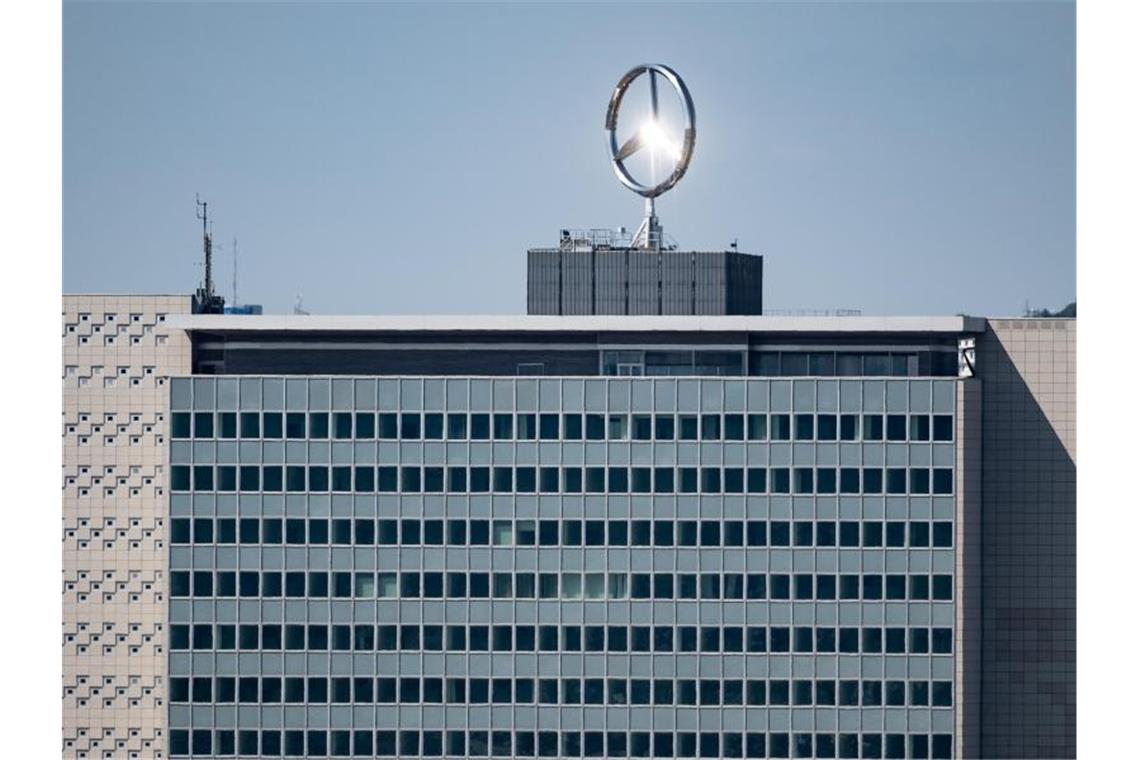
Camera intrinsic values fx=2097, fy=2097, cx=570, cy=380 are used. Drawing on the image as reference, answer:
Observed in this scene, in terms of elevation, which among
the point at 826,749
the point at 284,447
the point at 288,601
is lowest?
the point at 826,749

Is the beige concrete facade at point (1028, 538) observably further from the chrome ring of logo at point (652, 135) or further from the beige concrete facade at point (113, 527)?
the beige concrete facade at point (113, 527)

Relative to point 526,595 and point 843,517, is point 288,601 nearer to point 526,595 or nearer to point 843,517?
point 526,595

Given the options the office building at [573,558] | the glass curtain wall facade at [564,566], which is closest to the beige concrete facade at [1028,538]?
the office building at [573,558]

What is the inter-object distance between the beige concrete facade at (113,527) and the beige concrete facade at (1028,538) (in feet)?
137

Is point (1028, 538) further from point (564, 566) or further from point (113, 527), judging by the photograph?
point (113, 527)

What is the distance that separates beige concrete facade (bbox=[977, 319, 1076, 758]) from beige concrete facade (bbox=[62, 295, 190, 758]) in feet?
137

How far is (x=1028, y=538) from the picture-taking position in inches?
4183

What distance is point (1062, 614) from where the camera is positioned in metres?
106

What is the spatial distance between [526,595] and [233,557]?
14.3 m

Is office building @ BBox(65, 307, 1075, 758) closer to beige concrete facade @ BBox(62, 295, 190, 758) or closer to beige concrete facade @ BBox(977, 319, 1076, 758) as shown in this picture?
beige concrete facade @ BBox(62, 295, 190, 758)

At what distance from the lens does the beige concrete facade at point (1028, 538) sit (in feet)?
347

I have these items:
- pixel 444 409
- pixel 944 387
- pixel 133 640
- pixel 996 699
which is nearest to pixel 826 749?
pixel 996 699

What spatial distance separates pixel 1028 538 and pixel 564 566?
24045 mm

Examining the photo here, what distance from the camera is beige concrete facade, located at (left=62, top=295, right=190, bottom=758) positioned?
105 m
